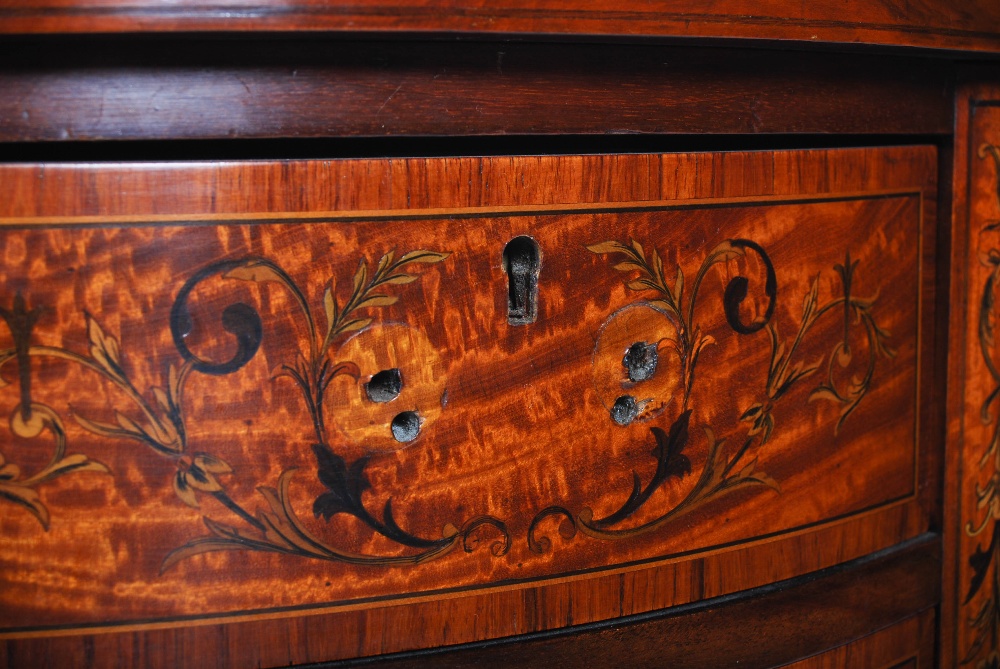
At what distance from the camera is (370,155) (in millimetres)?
469

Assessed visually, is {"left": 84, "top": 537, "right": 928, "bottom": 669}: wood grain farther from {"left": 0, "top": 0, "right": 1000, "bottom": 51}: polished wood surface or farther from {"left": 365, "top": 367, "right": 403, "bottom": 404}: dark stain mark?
{"left": 0, "top": 0, "right": 1000, "bottom": 51}: polished wood surface

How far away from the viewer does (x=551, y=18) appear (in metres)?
0.42

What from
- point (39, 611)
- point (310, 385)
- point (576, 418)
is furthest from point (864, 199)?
point (39, 611)

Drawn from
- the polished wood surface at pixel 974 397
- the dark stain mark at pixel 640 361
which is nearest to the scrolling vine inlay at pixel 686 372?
the dark stain mark at pixel 640 361

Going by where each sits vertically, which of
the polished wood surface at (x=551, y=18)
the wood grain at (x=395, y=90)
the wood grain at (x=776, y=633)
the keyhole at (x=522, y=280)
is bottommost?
the wood grain at (x=776, y=633)

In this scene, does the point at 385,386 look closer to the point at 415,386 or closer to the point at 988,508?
the point at 415,386

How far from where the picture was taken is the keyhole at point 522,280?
466 millimetres

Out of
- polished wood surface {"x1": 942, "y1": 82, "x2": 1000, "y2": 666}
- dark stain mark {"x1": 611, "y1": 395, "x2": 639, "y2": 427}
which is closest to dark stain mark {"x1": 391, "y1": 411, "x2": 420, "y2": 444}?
dark stain mark {"x1": 611, "y1": 395, "x2": 639, "y2": 427}

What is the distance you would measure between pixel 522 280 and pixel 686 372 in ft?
0.35

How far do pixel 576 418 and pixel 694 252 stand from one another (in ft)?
0.36

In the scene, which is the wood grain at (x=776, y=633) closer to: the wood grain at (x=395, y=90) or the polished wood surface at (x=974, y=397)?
the polished wood surface at (x=974, y=397)

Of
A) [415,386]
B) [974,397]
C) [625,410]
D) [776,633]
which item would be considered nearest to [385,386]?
[415,386]

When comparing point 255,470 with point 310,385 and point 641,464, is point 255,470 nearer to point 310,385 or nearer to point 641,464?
point 310,385

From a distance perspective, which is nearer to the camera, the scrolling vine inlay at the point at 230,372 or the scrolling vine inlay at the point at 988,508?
the scrolling vine inlay at the point at 230,372
